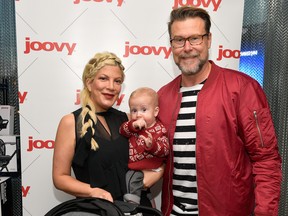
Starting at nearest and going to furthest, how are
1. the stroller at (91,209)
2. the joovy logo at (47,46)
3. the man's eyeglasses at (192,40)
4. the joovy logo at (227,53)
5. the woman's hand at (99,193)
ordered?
1. the stroller at (91,209)
2. the woman's hand at (99,193)
3. the man's eyeglasses at (192,40)
4. the joovy logo at (47,46)
5. the joovy logo at (227,53)

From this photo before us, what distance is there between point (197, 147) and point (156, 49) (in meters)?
0.96

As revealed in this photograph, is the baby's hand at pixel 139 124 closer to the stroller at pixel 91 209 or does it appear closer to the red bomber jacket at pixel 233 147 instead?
the red bomber jacket at pixel 233 147

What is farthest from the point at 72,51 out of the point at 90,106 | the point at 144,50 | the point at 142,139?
the point at 142,139

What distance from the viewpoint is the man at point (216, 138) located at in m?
1.42

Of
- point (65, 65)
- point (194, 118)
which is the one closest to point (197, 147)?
point (194, 118)

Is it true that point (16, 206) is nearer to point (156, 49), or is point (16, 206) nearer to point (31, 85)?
point (31, 85)

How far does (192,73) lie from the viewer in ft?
5.11

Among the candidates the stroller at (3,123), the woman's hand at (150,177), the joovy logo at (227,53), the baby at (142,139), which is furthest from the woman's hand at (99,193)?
the joovy logo at (227,53)

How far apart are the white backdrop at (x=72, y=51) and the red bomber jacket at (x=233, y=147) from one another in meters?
0.73

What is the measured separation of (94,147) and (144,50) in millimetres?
959

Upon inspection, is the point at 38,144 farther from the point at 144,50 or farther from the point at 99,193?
the point at 144,50

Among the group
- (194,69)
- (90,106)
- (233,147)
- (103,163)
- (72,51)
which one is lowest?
(103,163)

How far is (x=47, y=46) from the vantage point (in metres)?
2.09

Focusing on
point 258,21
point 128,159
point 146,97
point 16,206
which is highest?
point 258,21
